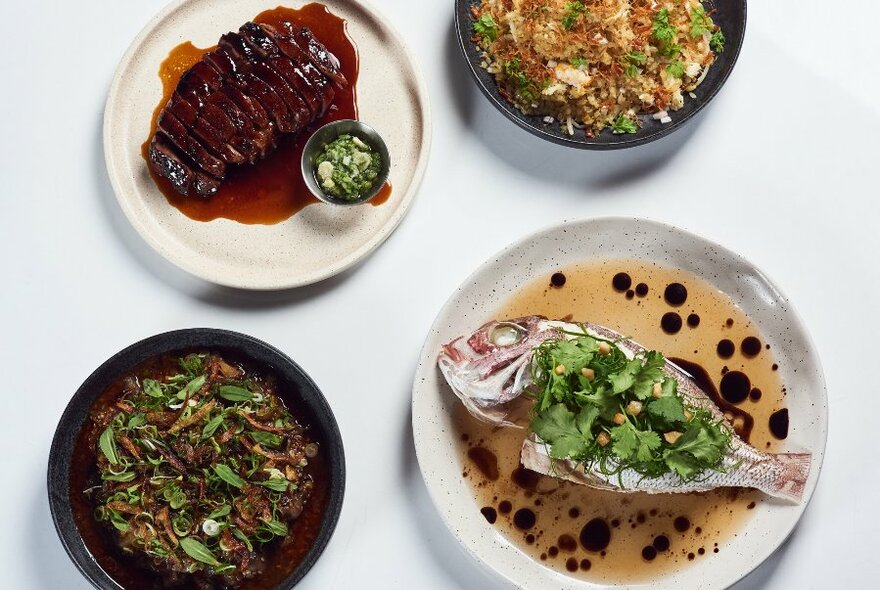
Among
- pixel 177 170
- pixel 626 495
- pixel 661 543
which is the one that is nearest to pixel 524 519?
pixel 626 495

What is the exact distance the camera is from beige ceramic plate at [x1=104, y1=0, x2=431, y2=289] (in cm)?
390

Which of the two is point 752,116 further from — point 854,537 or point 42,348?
point 42,348

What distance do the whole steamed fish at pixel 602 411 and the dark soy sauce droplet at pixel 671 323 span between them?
0.21m

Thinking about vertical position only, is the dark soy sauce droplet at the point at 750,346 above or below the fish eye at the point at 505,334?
below

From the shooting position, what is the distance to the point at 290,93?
385cm

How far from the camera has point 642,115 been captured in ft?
12.6

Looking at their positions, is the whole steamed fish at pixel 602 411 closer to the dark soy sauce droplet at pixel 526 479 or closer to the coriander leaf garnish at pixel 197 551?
the dark soy sauce droplet at pixel 526 479

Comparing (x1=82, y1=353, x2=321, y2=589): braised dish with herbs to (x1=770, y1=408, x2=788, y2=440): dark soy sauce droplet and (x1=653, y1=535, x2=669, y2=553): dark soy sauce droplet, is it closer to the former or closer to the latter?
(x1=653, y1=535, x2=669, y2=553): dark soy sauce droplet

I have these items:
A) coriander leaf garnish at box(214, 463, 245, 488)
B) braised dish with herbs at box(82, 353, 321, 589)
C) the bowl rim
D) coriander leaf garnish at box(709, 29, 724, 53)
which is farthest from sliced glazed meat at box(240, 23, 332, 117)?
coriander leaf garnish at box(709, 29, 724, 53)

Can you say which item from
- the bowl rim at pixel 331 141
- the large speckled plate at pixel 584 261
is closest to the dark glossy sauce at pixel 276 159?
the bowl rim at pixel 331 141

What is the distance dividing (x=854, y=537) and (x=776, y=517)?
1.81 feet

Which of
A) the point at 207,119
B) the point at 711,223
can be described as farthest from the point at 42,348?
the point at 711,223

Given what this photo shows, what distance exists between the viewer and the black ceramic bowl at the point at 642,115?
12.4 ft

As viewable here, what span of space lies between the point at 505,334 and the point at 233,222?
1405mm
